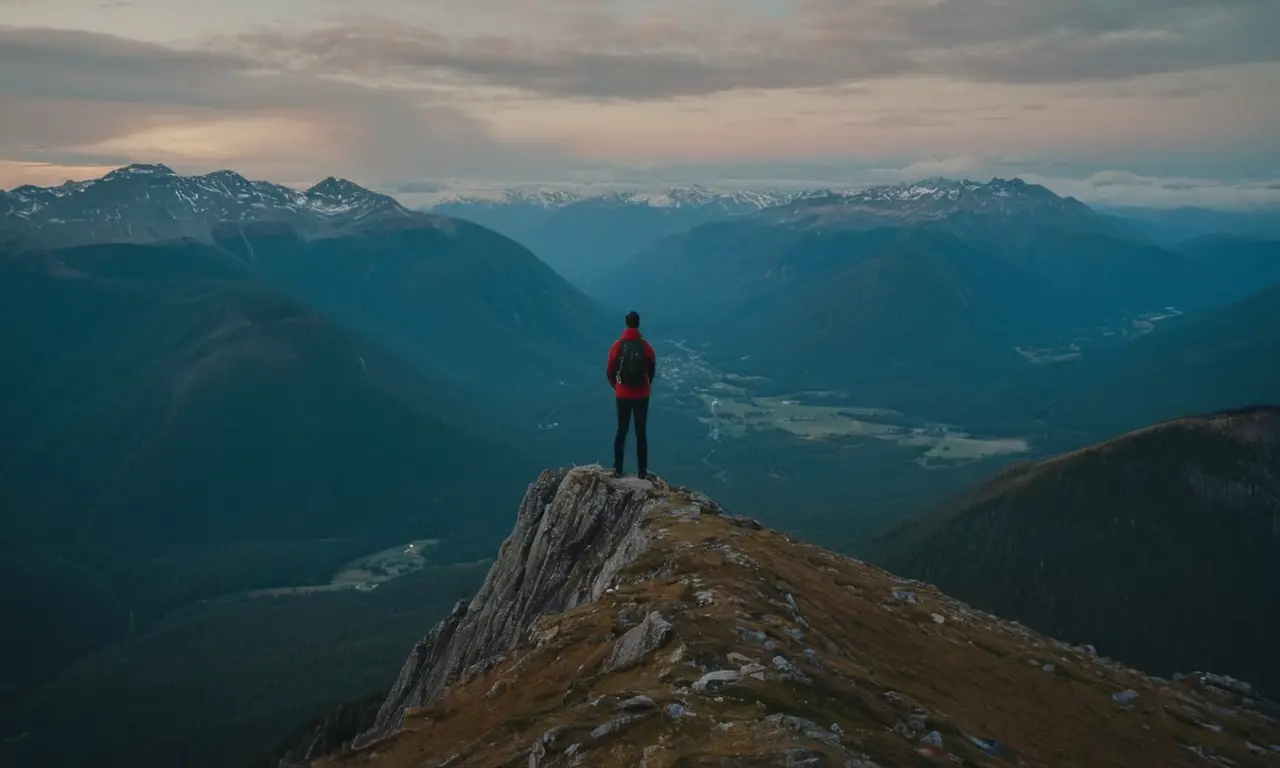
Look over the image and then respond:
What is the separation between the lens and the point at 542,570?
80062 mm

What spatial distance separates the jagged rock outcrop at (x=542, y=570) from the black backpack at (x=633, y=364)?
12.8 m

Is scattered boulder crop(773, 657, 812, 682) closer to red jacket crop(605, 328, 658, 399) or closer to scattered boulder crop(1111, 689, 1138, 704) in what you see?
red jacket crop(605, 328, 658, 399)

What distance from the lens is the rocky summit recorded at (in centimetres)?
3631

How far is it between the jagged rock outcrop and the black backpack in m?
12.8

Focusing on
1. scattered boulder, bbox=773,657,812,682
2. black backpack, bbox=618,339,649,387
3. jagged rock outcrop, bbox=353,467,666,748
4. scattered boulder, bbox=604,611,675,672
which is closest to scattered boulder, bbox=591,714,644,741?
scattered boulder, bbox=773,657,812,682

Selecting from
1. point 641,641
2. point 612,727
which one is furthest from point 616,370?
point 612,727

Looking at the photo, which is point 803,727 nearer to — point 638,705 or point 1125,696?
point 638,705

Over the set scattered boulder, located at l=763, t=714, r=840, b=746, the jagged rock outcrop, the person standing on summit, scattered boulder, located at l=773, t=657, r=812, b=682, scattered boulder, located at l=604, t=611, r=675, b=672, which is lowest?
the jagged rock outcrop

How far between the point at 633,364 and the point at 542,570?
25.7 metres

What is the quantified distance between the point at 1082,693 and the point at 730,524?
94.7 feet

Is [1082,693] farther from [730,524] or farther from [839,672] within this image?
[839,672]

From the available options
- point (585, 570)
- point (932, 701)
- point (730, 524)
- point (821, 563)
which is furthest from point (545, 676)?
point (821, 563)

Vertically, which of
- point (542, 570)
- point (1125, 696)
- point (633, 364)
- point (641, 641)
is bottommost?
point (1125, 696)

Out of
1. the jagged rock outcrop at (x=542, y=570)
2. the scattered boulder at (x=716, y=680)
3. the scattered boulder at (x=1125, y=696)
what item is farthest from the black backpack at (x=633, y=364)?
the scattered boulder at (x=1125, y=696)
